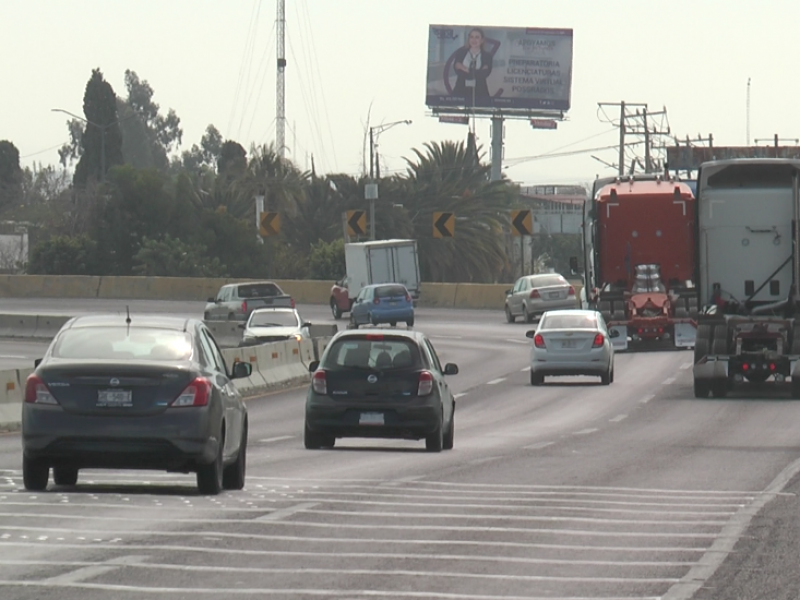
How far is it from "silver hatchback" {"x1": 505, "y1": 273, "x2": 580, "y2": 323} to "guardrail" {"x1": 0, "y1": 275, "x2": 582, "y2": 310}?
43.2ft

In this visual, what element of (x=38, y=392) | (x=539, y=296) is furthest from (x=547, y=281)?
(x=38, y=392)

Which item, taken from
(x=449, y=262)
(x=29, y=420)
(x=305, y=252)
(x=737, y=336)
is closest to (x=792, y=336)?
(x=737, y=336)

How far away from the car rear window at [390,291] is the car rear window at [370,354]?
3691cm

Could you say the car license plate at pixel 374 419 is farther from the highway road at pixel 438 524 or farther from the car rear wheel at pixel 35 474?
the car rear wheel at pixel 35 474

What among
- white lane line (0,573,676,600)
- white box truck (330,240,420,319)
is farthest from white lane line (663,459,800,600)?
white box truck (330,240,420,319)

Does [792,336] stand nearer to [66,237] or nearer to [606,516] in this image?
[606,516]

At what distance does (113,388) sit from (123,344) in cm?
59

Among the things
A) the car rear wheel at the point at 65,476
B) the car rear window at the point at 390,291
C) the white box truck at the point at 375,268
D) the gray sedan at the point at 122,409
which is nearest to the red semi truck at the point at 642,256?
the car rear window at the point at 390,291

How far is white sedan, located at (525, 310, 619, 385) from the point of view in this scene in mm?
35406

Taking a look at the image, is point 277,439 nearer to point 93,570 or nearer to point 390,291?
point 93,570

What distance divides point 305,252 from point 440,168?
938cm

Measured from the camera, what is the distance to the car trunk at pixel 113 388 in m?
14.0

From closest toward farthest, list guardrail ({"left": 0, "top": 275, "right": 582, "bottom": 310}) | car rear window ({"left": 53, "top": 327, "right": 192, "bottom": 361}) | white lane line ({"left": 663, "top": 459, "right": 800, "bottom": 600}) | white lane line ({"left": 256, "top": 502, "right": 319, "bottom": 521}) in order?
white lane line ({"left": 663, "top": 459, "right": 800, "bottom": 600}), white lane line ({"left": 256, "top": 502, "right": 319, "bottom": 521}), car rear window ({"left": 53, "top": 327, "right": 192, "bottom": 361}), guardrail ({"left": 0, "top": 275, "right": 582, "bottom": 310})

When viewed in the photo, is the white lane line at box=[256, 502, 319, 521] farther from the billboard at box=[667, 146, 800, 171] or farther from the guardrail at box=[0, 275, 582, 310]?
the billboard at box=[667, 146, 800, 171]
